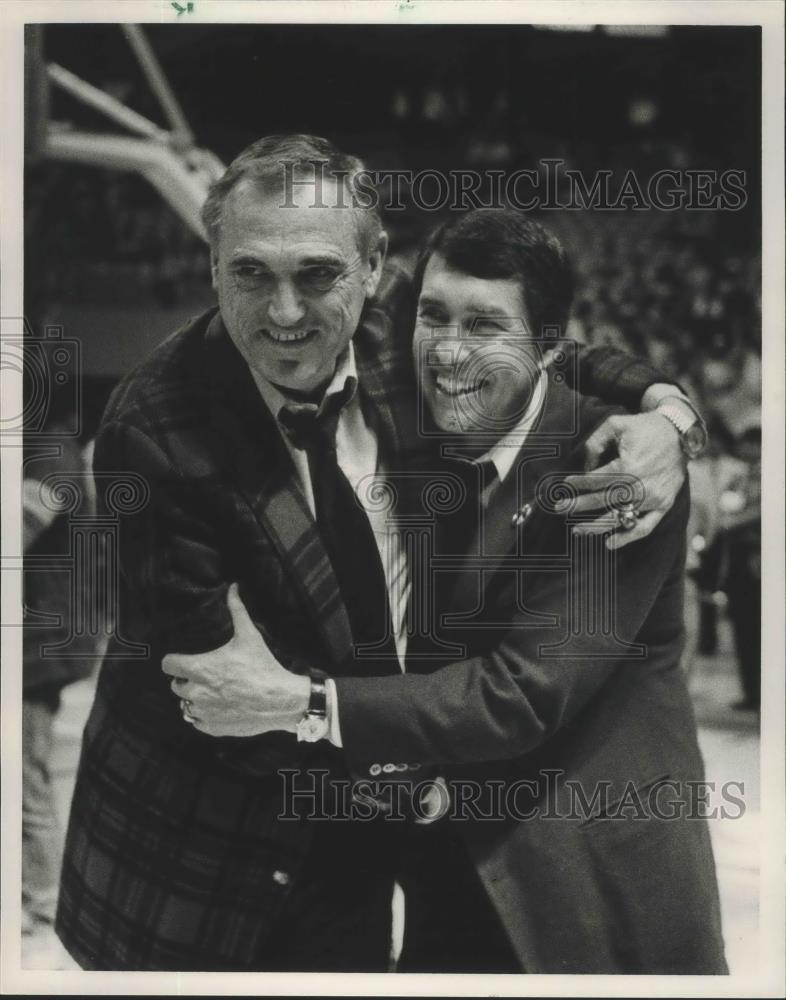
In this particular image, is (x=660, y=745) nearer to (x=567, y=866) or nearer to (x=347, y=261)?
(x=567, y=866)

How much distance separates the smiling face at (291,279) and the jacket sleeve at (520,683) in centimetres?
86

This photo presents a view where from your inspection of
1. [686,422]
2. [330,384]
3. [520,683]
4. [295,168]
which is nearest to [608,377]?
[686,422]

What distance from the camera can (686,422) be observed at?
10.3 ft

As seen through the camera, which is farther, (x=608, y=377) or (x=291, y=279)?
(x=608, y=377)

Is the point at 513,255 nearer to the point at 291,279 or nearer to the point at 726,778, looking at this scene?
the point at 291,279

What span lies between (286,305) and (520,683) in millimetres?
1190

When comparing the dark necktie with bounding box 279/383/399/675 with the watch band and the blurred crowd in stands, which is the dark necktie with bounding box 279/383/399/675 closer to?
the watch band

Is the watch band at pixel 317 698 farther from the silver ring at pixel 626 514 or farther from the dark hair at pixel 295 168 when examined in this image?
the dark hair at pixel 295 168

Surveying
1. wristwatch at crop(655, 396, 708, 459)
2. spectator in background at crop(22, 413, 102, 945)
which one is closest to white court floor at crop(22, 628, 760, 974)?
spectator in background at crop(22, 413, 102, 945)

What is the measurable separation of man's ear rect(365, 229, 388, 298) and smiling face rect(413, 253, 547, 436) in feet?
0.41

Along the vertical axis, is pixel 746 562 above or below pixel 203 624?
above

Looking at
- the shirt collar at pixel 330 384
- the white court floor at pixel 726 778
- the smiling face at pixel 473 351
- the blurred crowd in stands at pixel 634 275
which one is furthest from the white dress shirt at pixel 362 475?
the white court floor at pixel 726 778

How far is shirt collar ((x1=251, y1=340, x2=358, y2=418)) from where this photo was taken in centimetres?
311

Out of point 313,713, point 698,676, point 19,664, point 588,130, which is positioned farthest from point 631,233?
point 19,664
